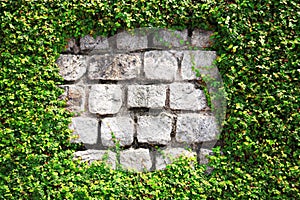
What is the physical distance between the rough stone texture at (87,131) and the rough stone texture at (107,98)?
11 cm

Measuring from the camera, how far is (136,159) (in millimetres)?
3141

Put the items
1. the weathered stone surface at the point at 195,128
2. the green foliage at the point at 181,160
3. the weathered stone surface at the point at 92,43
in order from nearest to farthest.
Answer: the green foliage at the point at 181,160, the weathered stone surface at the point at 195,128, the weathered stone surface at the point at 92,43

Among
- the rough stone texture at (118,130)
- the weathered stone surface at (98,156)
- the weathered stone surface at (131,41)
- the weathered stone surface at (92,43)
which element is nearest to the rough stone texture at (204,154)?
the rough stone texture at (118,130)

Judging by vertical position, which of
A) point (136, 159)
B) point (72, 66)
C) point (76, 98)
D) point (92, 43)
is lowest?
point (136, 159)

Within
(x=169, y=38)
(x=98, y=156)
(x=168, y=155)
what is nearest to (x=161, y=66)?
(x=169, y=38)

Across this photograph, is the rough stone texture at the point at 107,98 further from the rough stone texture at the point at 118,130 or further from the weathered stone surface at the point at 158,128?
the weathered stone surface at the point at 158,128

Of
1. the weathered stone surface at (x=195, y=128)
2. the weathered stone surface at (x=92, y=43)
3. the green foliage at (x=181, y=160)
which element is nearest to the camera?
the green foliage at (x=181, y=160)

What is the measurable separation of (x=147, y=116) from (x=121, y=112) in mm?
225

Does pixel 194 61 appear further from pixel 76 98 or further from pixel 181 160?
pixel 76 98

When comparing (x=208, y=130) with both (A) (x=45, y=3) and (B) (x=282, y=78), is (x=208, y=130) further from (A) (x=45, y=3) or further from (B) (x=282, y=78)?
(A) (x=45, y=3)

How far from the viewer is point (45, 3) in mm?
3158

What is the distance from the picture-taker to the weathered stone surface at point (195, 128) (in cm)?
310

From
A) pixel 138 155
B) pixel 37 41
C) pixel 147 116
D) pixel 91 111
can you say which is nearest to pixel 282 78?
pixel 147 116

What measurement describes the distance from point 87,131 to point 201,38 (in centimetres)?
125
